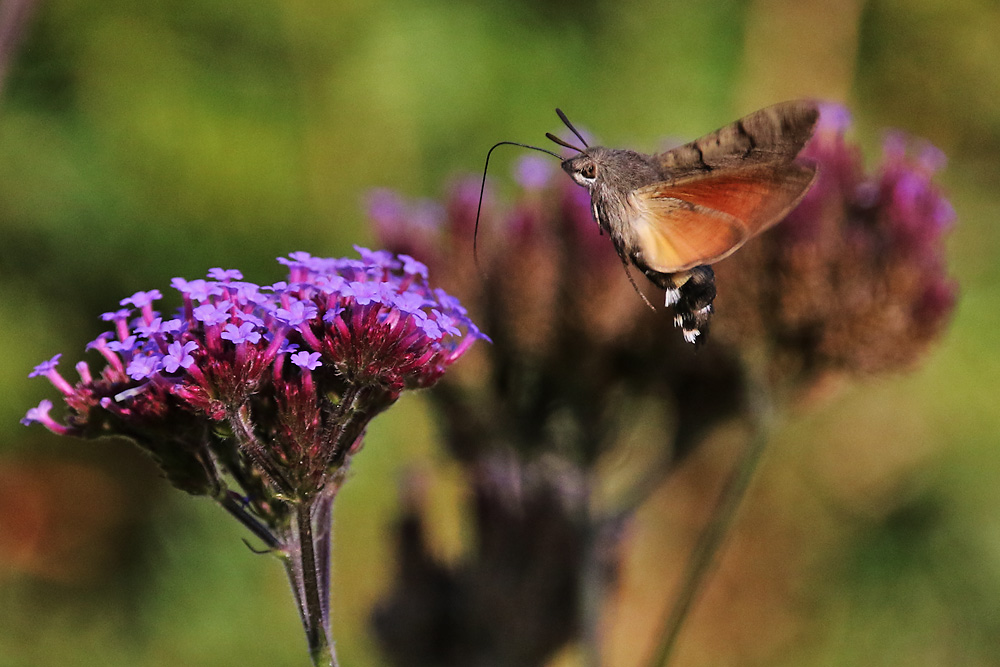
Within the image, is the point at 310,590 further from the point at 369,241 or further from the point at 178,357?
the point at 369,241


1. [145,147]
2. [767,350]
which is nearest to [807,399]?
[767,350]

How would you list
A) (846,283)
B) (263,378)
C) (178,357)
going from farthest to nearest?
(846,283)
(263,378)
(178,357)

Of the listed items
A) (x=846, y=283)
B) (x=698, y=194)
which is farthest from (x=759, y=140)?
(x=846, y=283)

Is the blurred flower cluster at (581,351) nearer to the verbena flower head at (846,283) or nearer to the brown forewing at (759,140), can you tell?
the verbena flower head at (846,283)

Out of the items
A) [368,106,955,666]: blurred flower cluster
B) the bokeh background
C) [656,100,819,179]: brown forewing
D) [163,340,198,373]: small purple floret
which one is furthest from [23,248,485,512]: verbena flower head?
the bokeh background

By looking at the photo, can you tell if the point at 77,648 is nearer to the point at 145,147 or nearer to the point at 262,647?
the point at 262,647

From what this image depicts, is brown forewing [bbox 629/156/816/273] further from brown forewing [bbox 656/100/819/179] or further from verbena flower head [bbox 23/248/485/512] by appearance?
verbena flower head [bbox 23/248/485/512]
